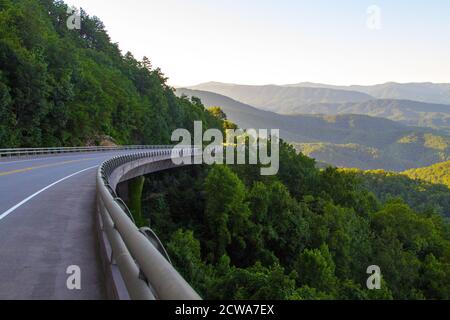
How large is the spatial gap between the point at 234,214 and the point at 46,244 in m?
49.7

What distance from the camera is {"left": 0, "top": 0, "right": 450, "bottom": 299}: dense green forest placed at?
4319 cm

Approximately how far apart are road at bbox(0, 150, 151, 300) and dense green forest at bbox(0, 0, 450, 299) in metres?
15.6

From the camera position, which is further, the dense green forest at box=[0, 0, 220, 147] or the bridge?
the dense green forest at box=[0, 0, 220, 147]

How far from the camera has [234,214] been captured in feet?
191

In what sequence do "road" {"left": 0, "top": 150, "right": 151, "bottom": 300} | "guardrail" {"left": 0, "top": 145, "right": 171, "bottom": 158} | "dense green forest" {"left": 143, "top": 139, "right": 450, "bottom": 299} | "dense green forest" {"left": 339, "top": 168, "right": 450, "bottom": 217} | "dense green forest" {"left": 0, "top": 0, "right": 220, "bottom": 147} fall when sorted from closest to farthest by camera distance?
1. "road" {"left": 0, "top": 150, "right": 151, "bottom": 300}
2. "guardrail" {"left": 0, "top": 145, "right": 171, "bottom": 158}
3. "dense green forest" {"left": 143, "top": 139, "right": 450, "bottom": 299}
4. "dense green forest" {"left": 0, "top": 0, "right": 220, "bottom": 147}
5. "dense green forest" {"left": 339, "top": 168, "right": 450, "bottom": 217}

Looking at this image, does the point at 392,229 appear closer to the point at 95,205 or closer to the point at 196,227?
the point at 196,227

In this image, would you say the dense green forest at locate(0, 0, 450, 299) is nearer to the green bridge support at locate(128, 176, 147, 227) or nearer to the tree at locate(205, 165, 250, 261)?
the tree at locate(205, 165, 250, 261)

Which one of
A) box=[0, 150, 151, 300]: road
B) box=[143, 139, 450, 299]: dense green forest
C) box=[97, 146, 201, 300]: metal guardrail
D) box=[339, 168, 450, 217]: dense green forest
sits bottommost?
box=[339, 168, 450, 217]: dense green forest

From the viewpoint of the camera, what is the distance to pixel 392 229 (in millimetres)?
77312

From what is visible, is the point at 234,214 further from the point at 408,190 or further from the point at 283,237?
the point at 408,190

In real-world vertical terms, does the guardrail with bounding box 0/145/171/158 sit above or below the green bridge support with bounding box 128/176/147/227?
above

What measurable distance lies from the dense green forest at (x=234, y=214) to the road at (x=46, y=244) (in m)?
15.6

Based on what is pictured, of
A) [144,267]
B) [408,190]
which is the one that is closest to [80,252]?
[144,267]

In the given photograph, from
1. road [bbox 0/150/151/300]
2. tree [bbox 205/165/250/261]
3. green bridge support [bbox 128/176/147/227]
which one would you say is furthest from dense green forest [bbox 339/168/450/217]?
road [bbox 0/150/151/300]
